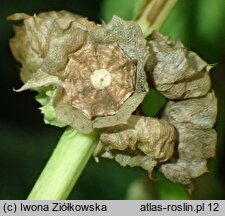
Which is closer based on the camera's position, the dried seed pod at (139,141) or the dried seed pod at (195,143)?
the dried seed pod at (139,141)

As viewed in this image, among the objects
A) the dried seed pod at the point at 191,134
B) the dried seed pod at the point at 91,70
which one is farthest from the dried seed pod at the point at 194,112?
the dried seed pod at the point at 91,70

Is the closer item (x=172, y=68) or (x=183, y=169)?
(x=172, y=68)

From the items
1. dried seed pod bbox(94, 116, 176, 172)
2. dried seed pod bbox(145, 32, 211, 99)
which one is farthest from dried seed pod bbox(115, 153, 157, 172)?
dried seed pod bbox(145, 32, 211, 99)

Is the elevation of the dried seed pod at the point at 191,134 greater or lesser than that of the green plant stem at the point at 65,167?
greater

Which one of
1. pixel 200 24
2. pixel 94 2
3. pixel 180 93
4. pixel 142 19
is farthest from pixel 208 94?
pixel 94 2

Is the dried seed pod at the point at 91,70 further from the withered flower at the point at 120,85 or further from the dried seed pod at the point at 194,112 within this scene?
the dried seed pod at the point at 194,112

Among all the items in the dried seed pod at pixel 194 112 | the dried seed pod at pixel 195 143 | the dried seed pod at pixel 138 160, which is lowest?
the dried seed pod at pixel 138 160

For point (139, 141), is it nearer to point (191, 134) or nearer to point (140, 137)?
point (140, 137)

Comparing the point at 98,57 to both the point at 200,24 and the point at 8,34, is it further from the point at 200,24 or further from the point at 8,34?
the point at 8,34

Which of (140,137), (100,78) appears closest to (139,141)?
(140,137)
